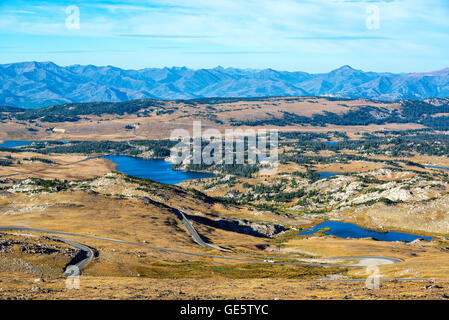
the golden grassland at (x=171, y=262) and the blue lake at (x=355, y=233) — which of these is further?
the blue lake at (x=355, y=233)

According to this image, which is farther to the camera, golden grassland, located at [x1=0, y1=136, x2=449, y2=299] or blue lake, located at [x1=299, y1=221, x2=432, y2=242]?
blue lake, located at [x1=299, y1=221, x2=432, y2=242]

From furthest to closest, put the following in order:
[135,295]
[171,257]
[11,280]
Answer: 1. [171,257]
2. [11,280]
3. [135,295]

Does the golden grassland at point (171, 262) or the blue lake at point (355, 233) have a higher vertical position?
the golden grassland at point (171, 262)

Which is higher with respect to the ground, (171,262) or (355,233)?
(171,262)

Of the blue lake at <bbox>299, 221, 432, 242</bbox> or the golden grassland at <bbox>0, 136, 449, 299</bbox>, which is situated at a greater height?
the golden grassland at <bbox>0, 136, 449, 299</bbox>

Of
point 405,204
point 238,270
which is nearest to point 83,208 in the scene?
point 238,270

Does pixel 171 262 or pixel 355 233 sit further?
pixel 355 233
